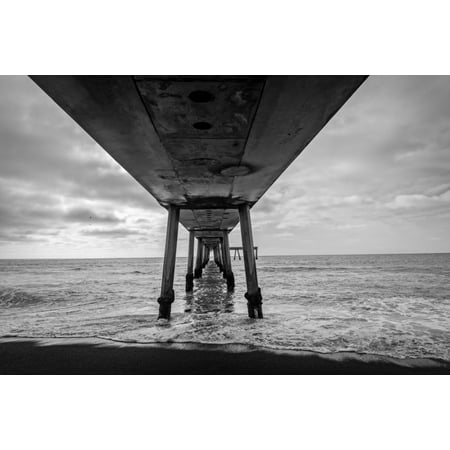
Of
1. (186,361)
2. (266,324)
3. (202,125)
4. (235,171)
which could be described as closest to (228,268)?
(266,324)

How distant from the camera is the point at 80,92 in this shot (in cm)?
241

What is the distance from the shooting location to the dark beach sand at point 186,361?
11.3ft

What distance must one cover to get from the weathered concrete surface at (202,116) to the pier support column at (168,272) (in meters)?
2.33

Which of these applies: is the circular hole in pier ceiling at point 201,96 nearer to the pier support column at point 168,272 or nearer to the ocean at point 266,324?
the ocean at point 266,324

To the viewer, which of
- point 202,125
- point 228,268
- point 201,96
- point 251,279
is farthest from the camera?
point 228,268

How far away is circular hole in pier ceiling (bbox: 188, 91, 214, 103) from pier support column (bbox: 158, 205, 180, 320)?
15.2 ft

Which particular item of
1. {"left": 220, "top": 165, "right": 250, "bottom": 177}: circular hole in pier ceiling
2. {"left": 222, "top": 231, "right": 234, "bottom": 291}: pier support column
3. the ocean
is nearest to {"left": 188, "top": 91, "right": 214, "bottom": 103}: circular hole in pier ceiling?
{"left": 220, "top": 165, "right": 250, "bottom": 177}: circular hole in pier ceiling

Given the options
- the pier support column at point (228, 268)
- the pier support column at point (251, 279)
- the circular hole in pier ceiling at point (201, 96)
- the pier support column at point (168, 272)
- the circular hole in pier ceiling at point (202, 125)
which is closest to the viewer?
the circular hole in pier ceiling at point (201, 96)

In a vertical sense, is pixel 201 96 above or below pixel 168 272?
above

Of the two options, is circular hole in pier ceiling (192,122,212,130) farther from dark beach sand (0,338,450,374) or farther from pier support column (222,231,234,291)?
pier support column (222,231,234,291)

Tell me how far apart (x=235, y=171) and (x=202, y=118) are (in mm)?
1926

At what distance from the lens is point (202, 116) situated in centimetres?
291

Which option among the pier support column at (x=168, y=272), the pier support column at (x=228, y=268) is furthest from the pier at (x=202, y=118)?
the pier support column at (x=228, y=268)

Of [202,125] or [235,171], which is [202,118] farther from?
[235,171]
